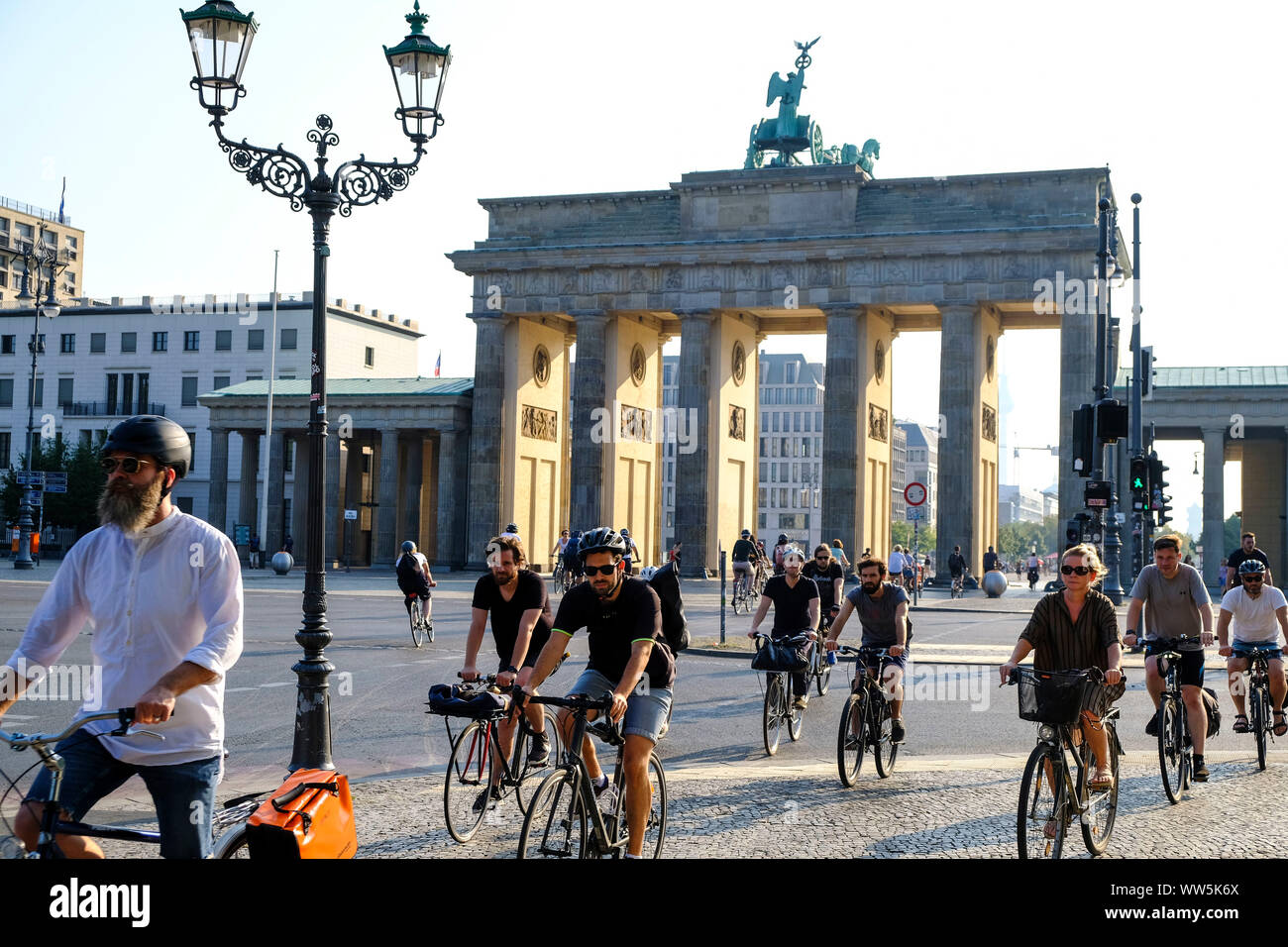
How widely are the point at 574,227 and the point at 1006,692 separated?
4669cm

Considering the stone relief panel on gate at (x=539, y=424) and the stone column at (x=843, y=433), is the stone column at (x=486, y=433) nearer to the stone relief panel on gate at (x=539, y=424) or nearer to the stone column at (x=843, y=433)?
the stone relief panel on gate at (x=539, y=424)

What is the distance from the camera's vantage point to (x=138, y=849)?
7004mm

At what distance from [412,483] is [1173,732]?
218 feet

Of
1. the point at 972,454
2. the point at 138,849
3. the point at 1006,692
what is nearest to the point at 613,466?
the point at 972,454

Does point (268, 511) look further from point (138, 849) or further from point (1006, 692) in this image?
point (138, 849)

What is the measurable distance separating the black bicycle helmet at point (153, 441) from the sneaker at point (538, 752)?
5.05m

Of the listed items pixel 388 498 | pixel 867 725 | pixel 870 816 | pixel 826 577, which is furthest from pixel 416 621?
pixel 388 498

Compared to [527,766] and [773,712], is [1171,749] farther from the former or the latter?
[527,766]

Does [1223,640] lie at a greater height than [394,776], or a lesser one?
greater

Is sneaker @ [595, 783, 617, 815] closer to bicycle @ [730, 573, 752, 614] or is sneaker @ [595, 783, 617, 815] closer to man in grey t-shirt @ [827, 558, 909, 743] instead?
man in grey t-shirt @ [827, 558, 909, 743]

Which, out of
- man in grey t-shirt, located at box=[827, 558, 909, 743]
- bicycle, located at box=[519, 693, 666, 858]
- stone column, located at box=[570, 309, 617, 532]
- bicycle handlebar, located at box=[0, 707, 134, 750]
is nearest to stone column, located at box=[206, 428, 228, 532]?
stone column, located at box=[570, 309, 617, 532]

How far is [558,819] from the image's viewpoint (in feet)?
21.2

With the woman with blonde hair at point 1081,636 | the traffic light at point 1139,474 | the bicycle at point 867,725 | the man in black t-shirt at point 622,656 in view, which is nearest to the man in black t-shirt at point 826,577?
the bicycle at point 867,725

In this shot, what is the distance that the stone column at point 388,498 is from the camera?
6862cm
